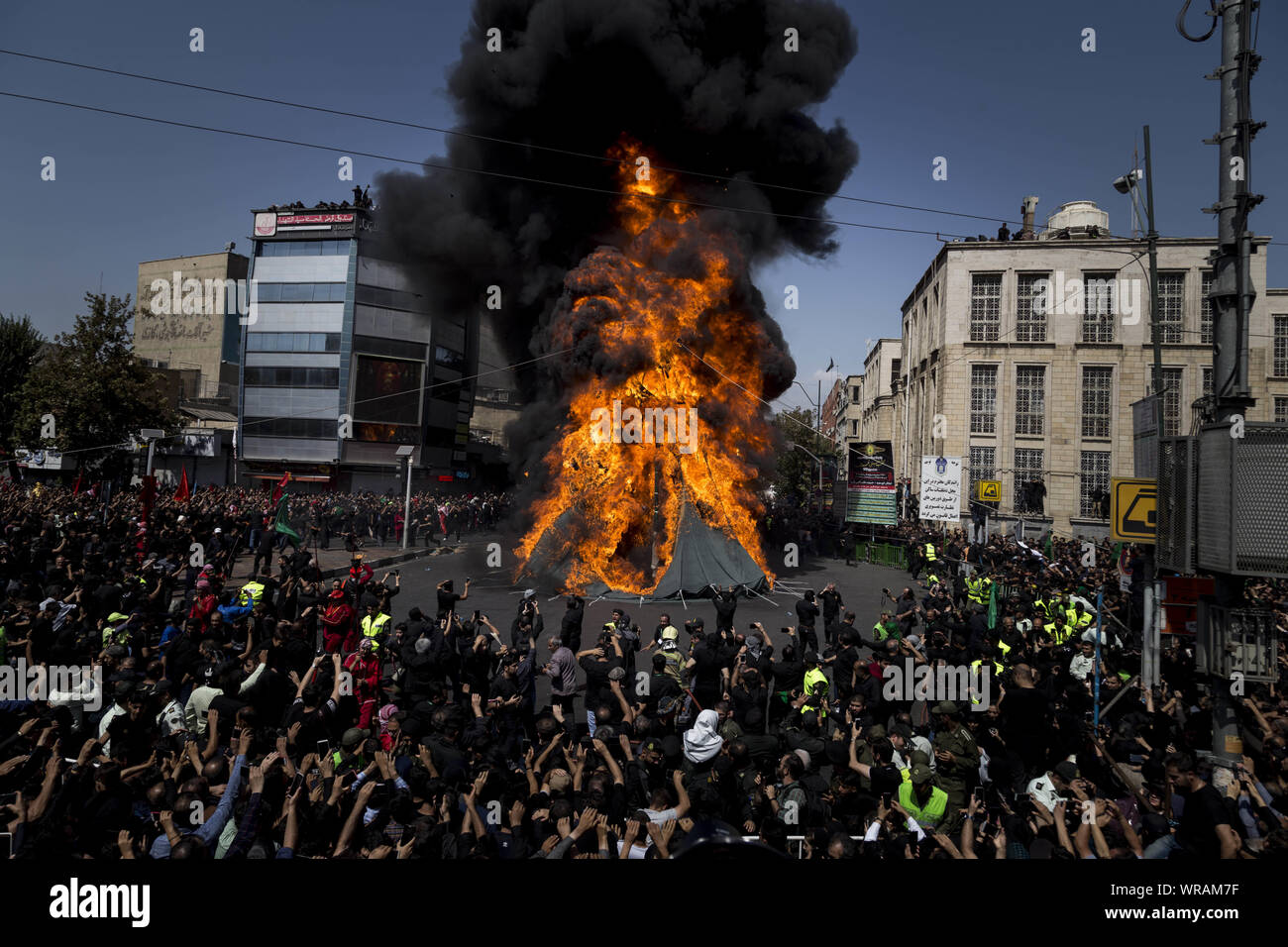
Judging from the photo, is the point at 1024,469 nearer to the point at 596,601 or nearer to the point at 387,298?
the point at 596,601

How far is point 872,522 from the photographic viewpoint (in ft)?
91.9

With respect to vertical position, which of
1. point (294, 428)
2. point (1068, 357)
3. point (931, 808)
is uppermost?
point (1068, 357)

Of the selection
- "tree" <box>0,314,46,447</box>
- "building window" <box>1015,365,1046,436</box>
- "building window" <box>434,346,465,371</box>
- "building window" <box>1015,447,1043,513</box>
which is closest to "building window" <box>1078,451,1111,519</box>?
"building window" <box>1015,447,1043,513</box>

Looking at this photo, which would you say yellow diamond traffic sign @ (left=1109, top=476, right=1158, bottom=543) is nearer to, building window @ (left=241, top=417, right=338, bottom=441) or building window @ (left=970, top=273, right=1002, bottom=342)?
building window @ (left=970, top=273, right=1002, bottom=342)

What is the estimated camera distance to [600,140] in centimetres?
2464

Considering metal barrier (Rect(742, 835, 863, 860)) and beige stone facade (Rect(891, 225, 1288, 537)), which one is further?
beige stone facade (Rect(891, 225, 1288, 537))

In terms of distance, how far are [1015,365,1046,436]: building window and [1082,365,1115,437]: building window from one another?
1.97 m

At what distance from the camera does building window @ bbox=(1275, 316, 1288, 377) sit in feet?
112

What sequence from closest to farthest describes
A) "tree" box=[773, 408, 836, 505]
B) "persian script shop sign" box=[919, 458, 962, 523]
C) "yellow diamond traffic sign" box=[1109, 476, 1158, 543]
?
1. "yellow diamond traffic sign" box=[1109, 476, 1158, 543]
2. "persian script shop sign" box=[919, 458, 962, 523]
3. "tree" box=[773, 408, 836, 505]

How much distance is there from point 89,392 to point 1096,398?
44718 millimetres

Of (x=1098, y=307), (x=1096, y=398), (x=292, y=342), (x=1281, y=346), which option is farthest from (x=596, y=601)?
(x=1281, y=346)

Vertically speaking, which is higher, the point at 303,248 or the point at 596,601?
the point at 303,248

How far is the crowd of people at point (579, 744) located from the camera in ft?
14.1

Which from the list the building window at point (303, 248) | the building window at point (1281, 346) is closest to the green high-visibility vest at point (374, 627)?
the building window at point (303, 248)
